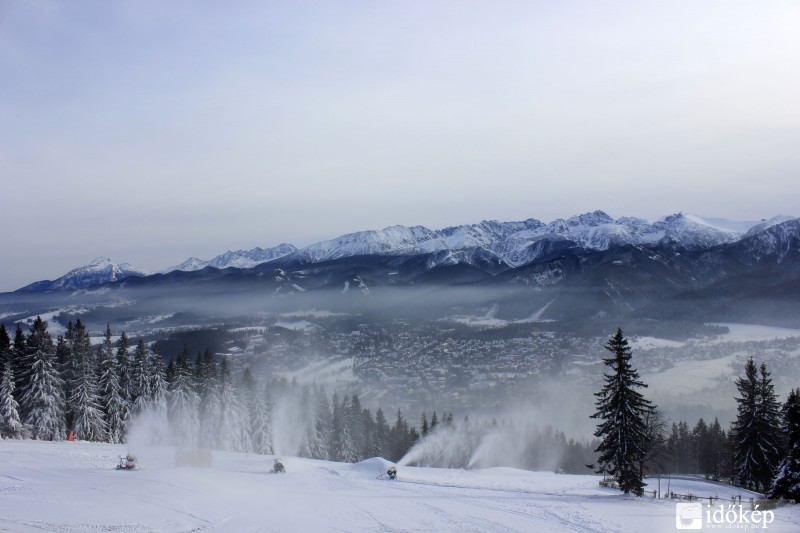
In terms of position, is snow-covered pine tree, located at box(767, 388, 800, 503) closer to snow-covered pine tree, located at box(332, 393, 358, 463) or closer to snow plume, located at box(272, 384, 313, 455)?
snow-covered pine tree, located at box(332, 393, 358, 463)

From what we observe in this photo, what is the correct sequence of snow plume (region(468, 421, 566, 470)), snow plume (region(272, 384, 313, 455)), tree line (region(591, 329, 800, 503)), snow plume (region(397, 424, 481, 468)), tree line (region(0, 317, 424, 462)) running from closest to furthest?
tree line (region(591, 329, 800, 503)), tree line (region(0, 317, 424, 462)), snow plume (region(272, 384, 313, 455)), snow plume (region(397, 424, 481, 468)), snow plume (region(468, 421, 566, 470))

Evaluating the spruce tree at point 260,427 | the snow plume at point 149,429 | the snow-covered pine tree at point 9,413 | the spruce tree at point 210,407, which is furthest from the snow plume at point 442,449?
the snow-covered pine tree at point 9,413

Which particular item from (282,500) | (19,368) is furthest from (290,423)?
(282,500)

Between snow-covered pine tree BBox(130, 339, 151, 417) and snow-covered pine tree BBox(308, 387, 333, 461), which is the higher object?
snow-covered pine tree BBox(130, 339, 151, 417)

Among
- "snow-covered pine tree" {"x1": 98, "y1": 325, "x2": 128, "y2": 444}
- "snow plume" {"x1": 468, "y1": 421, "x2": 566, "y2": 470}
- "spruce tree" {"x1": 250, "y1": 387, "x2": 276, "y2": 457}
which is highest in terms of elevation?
Result: "snow-covered pine tree" {"x1": 98, "y1": 325, "x2": 128, "y2": 444}

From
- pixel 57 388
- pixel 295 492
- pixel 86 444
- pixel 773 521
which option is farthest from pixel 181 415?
pixel 773 521

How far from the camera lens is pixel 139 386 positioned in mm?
70812

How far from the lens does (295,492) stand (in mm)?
37531

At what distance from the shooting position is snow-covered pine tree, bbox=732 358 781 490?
51.3 meters

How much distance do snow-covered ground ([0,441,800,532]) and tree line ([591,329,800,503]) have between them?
321cm

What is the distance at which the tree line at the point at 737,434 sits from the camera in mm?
39875

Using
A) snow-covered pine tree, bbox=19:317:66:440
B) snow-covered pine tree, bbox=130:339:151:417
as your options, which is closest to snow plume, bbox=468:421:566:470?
snow-covered pine tree, bbox=130:339:151:417

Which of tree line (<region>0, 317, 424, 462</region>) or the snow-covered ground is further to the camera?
tree line (<region>0, 317, 424, 462</region>)

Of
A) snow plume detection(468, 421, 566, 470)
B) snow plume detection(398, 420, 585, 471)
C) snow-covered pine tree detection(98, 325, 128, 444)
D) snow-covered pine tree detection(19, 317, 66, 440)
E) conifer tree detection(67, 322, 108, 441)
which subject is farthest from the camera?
snow plume detection(468, 421, 566, 470)
